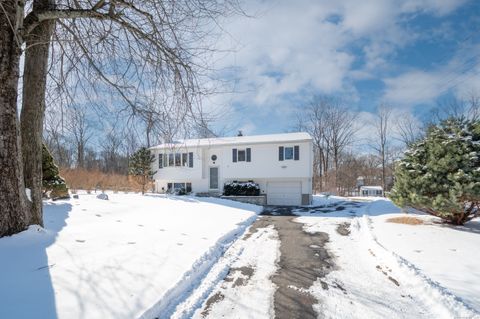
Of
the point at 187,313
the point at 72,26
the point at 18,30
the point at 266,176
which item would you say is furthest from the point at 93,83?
the point at 266,176

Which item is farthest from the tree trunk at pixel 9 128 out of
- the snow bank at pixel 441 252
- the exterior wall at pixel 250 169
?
the exterior wall at pixel 250 169

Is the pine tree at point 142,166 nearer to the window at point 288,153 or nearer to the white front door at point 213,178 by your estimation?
the white front door at point 213,178

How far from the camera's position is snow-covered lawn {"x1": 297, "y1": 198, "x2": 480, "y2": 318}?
3.86 metres

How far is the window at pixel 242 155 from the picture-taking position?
23.4 m

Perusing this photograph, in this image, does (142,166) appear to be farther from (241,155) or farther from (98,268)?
(98,268)

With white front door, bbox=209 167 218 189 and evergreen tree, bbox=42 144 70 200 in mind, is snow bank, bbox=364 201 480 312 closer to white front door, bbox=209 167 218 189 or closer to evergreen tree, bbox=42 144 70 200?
evergreen tree, bbox=42 144 70 200

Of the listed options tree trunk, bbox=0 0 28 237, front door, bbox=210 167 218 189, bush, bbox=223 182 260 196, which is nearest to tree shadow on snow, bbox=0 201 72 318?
tree trunk, bbox=0 0 28 237

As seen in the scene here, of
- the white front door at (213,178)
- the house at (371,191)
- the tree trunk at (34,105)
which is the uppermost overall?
the tree trunk at (34,105)

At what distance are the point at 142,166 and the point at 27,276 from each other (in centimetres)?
2100

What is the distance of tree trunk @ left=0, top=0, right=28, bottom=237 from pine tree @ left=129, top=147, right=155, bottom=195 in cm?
1907

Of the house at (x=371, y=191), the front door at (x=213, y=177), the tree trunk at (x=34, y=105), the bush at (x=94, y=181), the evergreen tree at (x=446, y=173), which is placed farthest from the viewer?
the house at (x=371, y=191)

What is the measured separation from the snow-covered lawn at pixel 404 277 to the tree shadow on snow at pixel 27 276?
10.3ft

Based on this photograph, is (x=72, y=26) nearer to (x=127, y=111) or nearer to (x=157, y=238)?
(x=127, y=111)

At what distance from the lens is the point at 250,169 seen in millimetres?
23125
